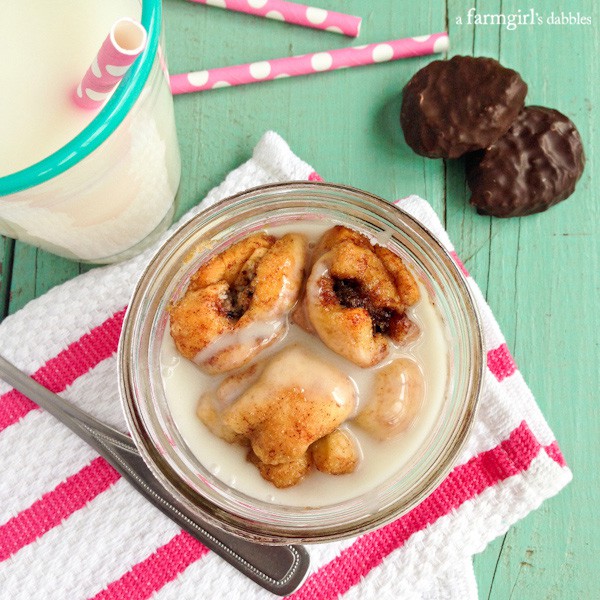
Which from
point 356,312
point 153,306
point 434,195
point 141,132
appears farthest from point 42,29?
point 434,195

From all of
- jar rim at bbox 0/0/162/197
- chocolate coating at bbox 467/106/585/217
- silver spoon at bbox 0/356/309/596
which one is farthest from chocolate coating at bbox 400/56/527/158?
silver spoon at bbox 0/356/309/596

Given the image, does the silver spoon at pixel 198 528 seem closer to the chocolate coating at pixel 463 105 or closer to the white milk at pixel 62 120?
the white milk at pixel 62 120

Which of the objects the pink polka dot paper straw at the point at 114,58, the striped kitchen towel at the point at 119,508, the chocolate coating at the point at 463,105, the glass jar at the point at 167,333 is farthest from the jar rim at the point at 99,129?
the chocolate coating at the point at 463,105

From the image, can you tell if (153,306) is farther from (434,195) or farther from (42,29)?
(434,195)

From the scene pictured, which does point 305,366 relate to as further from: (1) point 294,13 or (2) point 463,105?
(1) point 294,13


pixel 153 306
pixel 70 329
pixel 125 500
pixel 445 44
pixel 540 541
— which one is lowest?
pixel 540 541

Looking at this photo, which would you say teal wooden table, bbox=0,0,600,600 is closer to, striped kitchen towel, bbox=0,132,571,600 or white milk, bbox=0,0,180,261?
striped kitchen towel, bbox=0,132,571,600

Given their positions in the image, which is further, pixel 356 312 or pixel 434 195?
pixel 434 195
